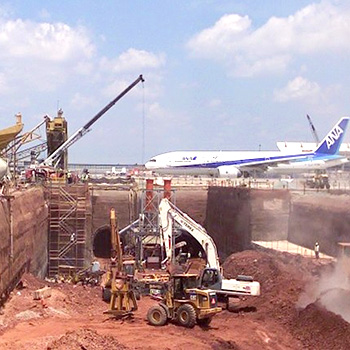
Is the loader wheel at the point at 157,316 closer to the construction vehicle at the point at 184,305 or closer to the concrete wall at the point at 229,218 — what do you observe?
the construction vehicle at the point at 184,305

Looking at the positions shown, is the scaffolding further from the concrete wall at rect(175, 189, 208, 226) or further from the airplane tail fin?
the airplane tail fin

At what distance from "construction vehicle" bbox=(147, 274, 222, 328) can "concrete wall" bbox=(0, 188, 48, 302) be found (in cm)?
499

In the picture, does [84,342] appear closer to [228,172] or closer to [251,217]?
[251,217]

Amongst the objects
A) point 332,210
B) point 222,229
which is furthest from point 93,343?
point 222,229

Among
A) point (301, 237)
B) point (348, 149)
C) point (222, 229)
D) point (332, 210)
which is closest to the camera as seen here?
point (332, 210)

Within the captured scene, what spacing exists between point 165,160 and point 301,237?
2675cm

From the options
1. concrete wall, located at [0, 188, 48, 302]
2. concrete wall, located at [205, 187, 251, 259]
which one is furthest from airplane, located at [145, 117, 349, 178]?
concrete wall, located at [0, 188, 48, 302]

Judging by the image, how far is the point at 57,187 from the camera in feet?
114

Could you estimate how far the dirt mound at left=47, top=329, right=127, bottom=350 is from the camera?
14172 mm

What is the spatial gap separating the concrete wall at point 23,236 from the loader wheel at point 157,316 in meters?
4.68

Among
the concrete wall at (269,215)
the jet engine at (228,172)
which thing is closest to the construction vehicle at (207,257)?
the concrete wall at (269,215)

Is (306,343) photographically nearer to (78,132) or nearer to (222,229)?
(222,229)

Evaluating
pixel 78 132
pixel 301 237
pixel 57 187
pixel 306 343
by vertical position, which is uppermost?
pixel 78 132

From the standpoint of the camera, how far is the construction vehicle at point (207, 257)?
20641mm
